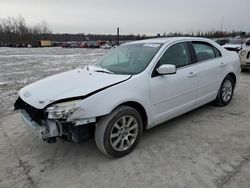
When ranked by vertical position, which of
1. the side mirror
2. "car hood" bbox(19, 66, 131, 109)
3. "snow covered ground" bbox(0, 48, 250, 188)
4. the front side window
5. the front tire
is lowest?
"snow covered ground" bbox(0, 48, 250, 188)

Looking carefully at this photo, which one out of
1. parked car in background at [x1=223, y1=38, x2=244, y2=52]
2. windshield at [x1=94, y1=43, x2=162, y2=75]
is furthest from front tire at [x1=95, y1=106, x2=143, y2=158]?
parked car in background at [x1=223, y1=38, x2=244, y2=52]

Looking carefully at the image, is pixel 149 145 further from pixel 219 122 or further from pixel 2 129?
pixel 2 129

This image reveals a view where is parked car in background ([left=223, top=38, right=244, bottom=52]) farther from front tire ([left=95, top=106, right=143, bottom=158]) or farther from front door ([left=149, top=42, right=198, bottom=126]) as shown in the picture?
front tire ([left=95, top=106, right=143, bottom=158])

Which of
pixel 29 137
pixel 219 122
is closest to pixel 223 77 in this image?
pixel 219 122

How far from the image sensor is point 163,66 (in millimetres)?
3410

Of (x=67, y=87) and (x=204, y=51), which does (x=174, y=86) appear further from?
(x=67, y=87)

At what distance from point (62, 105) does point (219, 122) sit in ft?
9.79

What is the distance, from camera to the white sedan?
2.81 m

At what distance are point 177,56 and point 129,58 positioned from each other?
830mm

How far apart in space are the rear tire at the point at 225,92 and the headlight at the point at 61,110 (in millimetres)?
3409

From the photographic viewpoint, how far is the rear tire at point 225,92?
→ 194 inches

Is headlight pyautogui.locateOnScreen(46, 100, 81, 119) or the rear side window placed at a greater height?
the rear side window

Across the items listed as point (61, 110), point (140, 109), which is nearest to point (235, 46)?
point (140, 109)

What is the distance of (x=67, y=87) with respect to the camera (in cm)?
308
